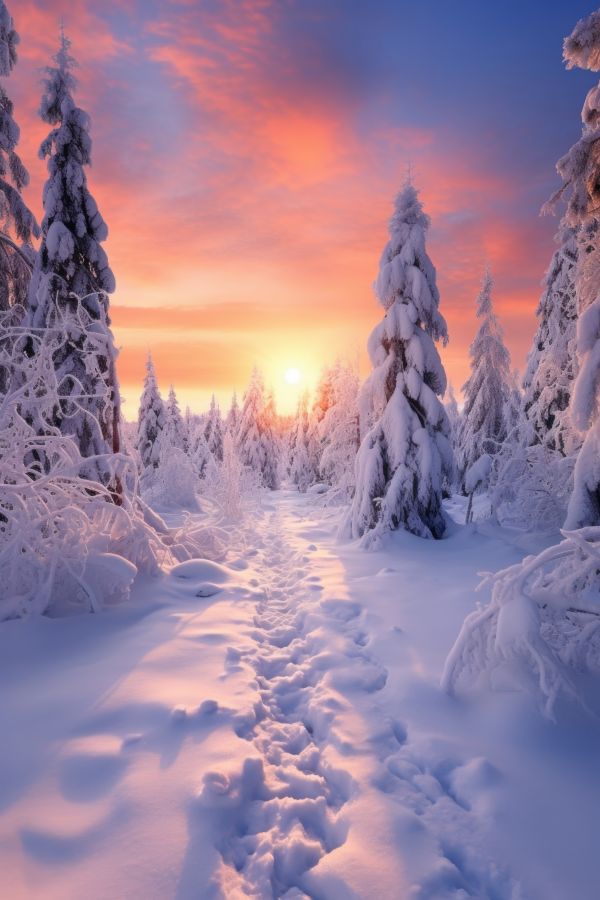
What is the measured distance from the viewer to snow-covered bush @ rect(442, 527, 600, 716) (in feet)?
11.0

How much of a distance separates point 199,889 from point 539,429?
17291 millimetres

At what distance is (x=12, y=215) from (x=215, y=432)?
40190 mm

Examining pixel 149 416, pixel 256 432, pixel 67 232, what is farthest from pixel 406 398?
pixel 256 432

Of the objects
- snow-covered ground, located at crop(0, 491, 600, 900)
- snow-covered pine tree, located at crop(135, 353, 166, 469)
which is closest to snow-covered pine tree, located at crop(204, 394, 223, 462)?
snow-covered pine tree, located at crop(135, 353, 166, 469)

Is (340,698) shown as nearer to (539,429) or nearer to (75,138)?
(75,138)

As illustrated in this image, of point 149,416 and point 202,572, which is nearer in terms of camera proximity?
point 202,572

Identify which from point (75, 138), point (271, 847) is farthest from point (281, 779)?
point (75, 138)

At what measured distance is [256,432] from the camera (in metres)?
36.2

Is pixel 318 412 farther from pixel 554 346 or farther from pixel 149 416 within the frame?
pixel 554 346

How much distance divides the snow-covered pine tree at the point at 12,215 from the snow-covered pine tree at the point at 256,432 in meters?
24.9

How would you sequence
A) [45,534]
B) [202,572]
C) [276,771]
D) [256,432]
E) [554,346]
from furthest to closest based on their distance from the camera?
[256,432] < [554,346] < [202,572] < [45,534] < [276,771]

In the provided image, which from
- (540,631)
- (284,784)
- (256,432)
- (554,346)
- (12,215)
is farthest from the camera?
(256,432)

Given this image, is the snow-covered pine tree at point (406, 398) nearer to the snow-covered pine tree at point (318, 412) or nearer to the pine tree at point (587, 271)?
the pine tree at point (587, 271)

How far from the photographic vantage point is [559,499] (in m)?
11.1
